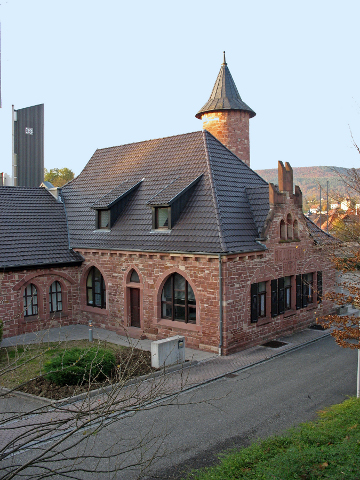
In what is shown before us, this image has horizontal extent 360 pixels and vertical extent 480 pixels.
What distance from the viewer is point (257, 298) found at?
18203 mm

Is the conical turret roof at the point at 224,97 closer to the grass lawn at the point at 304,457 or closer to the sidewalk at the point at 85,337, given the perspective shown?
the sidewalk at the point at 85,337

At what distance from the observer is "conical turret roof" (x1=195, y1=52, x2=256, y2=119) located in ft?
85.9

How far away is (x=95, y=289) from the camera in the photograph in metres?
22.1

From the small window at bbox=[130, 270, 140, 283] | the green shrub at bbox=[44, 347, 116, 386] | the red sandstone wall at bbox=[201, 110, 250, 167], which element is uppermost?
the red sandstone wall at bbox=[201, 110, 250, 167]

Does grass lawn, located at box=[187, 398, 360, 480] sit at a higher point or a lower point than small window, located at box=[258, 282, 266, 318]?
lower

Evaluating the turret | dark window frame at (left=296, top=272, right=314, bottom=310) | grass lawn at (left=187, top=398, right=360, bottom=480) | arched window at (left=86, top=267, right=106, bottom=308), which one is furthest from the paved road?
the turret

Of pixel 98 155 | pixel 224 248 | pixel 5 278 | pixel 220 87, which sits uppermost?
pixel 220 87

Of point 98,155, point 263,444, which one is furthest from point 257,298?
point 98,155

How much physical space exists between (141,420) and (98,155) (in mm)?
18045

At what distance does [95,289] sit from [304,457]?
15889 mm

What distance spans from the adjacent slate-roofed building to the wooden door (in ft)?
0.14

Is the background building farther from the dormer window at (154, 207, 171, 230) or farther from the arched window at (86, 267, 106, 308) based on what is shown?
the dormer window at (154, 207, 171, 230)

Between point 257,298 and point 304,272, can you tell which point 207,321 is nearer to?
point 257,298

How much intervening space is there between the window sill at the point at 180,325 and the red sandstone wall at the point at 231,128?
38.0ft
